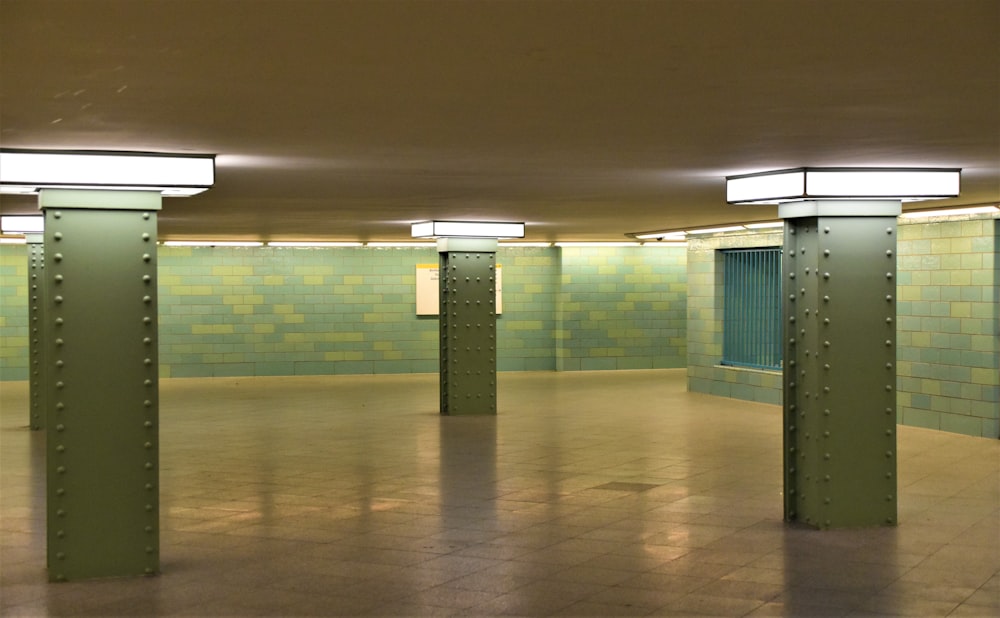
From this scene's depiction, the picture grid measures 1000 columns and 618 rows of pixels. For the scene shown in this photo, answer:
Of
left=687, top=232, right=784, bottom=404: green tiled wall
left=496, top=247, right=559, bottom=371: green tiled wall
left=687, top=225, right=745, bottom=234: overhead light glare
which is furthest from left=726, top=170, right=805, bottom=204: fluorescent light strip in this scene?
left=496, top=247, right=559, bottom=371: green tiled wall

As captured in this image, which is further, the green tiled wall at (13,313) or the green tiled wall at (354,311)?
the green tiled wall at (354,311)

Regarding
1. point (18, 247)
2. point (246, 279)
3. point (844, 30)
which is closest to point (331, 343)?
point (246, 279)

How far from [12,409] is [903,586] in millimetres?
16480

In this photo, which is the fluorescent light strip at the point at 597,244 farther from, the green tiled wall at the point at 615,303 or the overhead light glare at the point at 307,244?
the overhead light glare at the point at 307,244

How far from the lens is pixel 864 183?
29.4 feet

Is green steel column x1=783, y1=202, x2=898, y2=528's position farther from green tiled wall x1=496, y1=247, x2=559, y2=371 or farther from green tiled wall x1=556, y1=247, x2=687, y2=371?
green tiled wall x1=496, y1=247, x2=559, y2=371

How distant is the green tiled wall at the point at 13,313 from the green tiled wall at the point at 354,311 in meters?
0.02

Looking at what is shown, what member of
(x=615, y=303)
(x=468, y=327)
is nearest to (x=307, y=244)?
(x=615, y=303)

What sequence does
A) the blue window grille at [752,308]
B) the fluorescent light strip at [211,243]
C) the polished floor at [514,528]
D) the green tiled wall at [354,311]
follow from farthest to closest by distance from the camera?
1. the green tiled wall at [354,311]
2. the fluorescent light strip at [211,243]
3. the blue window grille at [752,308]
4. the polished floor at [514,528]

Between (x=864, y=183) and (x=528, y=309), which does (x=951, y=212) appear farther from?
(x=528, y=309)

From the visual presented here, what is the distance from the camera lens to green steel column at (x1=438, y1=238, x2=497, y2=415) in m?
17.5

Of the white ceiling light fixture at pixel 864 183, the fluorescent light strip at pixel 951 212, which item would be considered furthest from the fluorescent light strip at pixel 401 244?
the white ceiling light fixture at pixel 864 183

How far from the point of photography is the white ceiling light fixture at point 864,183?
8.88 m

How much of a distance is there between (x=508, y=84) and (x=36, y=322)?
512 inches
